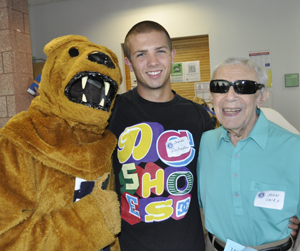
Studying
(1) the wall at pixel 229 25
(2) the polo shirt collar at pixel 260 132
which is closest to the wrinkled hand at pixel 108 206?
(2) the polo shirt collar at pixel 260 132

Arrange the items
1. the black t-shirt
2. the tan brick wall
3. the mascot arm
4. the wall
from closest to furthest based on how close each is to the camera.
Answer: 1. the mascot arm
2. the black t-shirt
3. the tan brick wall
4. the wall

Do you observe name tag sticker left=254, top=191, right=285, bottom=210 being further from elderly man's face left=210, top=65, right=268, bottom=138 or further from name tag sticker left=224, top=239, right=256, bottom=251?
elderly man's face left=210, top=65, right=268, bottom=138

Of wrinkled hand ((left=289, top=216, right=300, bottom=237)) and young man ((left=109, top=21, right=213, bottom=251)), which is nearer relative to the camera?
wrinkled hand ((left=289, top=216, right=300, bottom=237))

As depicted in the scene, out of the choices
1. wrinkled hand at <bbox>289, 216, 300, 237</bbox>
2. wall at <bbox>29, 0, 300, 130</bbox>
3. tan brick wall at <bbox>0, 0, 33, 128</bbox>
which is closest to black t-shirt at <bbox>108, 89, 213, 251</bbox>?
wrinkled hand at <bbox>289, 216, 300, 237</bbox>

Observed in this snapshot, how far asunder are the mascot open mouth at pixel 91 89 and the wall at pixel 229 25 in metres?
4.40

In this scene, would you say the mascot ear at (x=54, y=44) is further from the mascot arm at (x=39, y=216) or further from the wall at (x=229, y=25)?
the wall at (x=229, y=25)

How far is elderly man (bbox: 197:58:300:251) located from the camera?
51.4 inches

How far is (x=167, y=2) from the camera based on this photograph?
552 cm

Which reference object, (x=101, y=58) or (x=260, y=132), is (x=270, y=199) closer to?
(x=260, y=132)

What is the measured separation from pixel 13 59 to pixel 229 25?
3.82 m

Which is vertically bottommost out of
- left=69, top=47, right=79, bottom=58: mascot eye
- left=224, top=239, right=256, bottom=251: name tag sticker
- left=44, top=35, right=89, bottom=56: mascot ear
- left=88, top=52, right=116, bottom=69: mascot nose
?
left=224, top=239, right=256, bottom=251: name tag sticker

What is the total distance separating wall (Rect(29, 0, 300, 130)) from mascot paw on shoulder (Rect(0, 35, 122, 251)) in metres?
4.44

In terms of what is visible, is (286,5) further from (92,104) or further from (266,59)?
(92,104)

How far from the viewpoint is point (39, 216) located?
1.22 m
